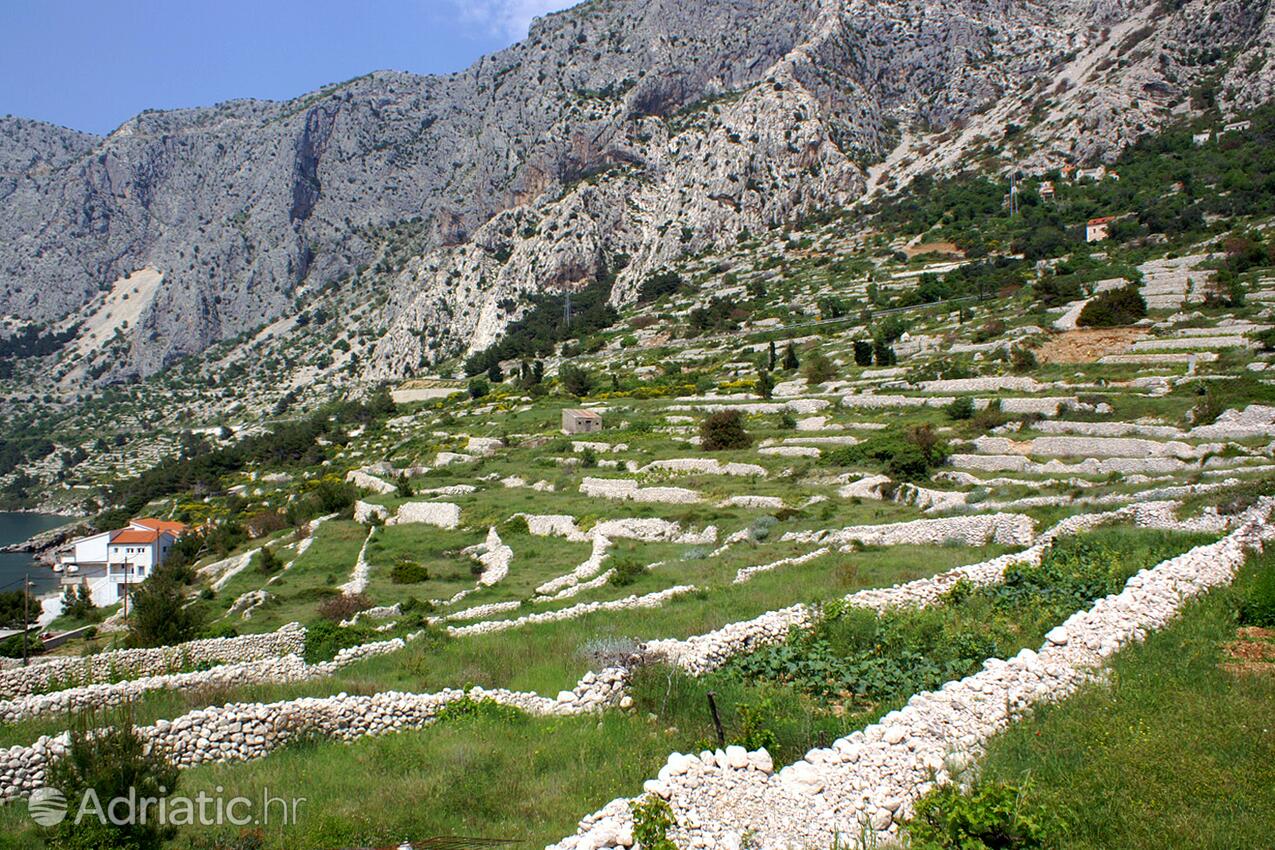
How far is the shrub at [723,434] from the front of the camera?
4091cm

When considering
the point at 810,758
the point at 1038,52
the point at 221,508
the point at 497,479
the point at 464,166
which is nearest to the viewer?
the point at 810,758

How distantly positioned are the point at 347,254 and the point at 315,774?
181884 millimetres

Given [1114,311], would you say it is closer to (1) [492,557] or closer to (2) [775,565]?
(2) [775,565]

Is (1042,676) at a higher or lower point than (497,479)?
higher

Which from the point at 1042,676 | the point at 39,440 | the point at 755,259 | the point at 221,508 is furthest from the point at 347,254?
the point at 1042,676

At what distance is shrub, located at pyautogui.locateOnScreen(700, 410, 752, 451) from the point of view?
134ft

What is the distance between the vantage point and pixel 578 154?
140625mm

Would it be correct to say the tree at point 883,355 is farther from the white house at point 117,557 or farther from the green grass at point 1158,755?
the white house at point 117,557

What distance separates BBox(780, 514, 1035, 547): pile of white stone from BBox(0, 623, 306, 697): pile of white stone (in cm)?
1394

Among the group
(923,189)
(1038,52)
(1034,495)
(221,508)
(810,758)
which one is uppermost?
(1038,52)

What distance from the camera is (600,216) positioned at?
132 metres

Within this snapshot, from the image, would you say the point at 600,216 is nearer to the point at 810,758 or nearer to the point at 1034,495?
the point at 1034,495

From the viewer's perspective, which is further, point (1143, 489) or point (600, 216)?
point (600, 216)

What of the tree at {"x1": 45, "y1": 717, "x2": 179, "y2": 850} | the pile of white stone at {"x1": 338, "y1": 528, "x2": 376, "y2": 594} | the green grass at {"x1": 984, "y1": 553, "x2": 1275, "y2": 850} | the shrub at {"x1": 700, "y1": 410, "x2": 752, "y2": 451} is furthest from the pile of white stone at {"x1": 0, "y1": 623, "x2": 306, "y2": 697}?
the shrub at {"x1": 700, "y1": 410, "x2": 752, "y2": 451}
